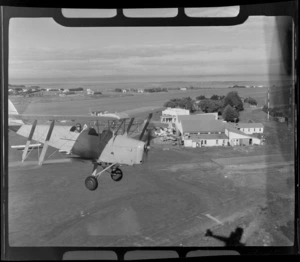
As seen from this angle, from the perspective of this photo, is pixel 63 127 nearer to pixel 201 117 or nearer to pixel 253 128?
pixel 201 117

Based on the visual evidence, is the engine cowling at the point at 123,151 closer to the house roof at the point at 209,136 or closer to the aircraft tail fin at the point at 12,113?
the house roof at the point at 209,136

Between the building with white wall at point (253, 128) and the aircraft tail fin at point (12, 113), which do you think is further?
the building with white wall at point (253, 128)

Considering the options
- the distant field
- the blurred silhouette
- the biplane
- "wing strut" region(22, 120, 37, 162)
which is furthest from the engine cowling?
the blurred silhouette

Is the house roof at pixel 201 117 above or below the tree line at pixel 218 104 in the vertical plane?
below

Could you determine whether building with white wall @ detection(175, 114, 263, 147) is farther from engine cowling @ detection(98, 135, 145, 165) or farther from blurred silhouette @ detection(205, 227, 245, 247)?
blurred silhouette @ detection(205, 227, 245, 247)

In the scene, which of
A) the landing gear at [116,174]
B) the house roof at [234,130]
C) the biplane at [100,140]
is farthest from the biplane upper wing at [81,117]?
the house roof at [234,130]
